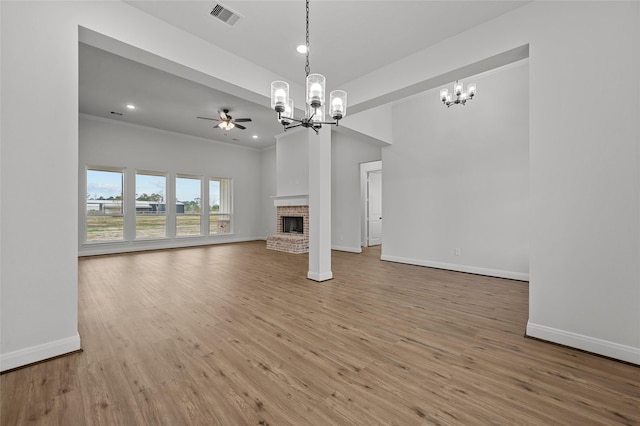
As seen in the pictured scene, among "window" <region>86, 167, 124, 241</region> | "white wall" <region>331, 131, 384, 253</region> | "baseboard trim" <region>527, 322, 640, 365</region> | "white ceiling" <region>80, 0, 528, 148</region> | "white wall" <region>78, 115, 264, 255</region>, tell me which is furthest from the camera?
"white wall" <region>331, 131, 384, 253</region>

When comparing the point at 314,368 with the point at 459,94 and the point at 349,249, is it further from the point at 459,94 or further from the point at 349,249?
the point at 349,249

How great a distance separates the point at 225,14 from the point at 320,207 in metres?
2.64

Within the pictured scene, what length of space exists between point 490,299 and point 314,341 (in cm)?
247

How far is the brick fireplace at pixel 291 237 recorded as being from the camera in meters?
7.19

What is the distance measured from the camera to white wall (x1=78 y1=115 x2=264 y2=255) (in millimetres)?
6555

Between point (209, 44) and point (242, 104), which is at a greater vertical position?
point (242, 104)

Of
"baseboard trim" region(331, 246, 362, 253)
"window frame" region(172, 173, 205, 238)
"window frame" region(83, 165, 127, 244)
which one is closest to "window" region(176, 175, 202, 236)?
"window frame" region(172, 173, 205, 238)

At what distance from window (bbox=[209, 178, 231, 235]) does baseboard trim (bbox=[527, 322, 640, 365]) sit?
8548 mm

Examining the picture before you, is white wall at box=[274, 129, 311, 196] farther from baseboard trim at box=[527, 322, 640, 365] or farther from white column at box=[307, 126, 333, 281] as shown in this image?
baseboard trim at box=[527, 322, 640, 365]

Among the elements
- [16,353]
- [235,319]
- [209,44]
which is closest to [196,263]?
[235,319]

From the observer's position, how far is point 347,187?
24.3 ft

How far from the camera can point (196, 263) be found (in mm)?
5555

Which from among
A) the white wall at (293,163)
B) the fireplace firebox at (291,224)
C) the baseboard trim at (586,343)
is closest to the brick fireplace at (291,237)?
the fireplace firebox at (291,224)

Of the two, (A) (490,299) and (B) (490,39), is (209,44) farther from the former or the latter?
(A) (490,299)
